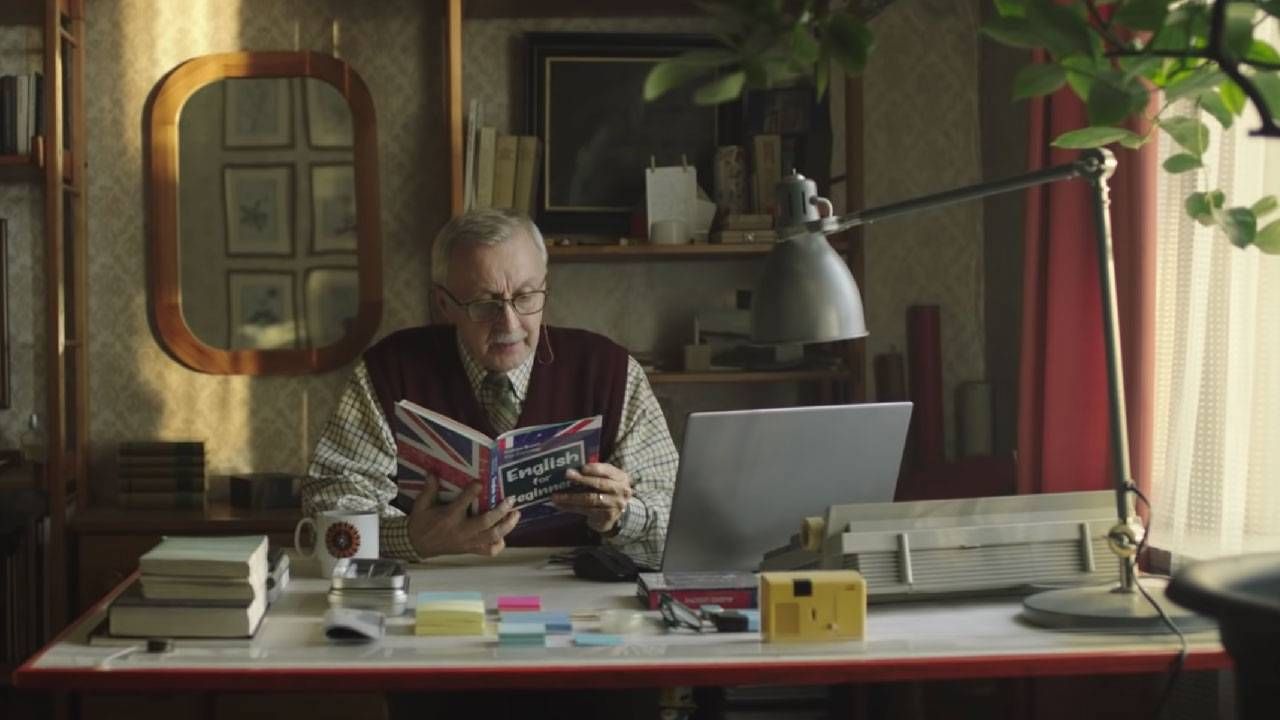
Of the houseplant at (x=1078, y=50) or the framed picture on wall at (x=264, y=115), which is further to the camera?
the framed picture on wall at (x=264, y=115)

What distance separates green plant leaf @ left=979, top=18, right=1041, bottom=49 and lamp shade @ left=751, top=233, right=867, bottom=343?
844 millimetres

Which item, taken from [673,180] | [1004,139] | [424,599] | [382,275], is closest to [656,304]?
[673,180]

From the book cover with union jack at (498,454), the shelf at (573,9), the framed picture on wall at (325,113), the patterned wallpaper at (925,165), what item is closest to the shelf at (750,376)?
the patterned wallpaper at (925,165)

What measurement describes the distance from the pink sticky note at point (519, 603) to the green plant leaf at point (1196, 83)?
1.11 m

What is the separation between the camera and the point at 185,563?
1917 millimetres

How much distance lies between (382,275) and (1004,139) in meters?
1.68

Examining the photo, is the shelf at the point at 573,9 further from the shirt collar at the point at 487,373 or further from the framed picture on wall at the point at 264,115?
the shirt collar at the point at 487,373

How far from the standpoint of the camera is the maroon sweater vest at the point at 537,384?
2.77m

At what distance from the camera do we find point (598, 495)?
2.40 metres

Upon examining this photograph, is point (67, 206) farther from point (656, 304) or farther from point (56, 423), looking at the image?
point (656, 304)

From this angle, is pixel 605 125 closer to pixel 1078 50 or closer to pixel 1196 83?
pixel 1196 83

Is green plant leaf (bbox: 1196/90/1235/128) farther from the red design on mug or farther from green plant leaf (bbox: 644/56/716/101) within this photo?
the red design on mug

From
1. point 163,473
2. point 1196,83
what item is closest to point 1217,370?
point 1196,83

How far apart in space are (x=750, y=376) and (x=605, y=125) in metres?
0.78
